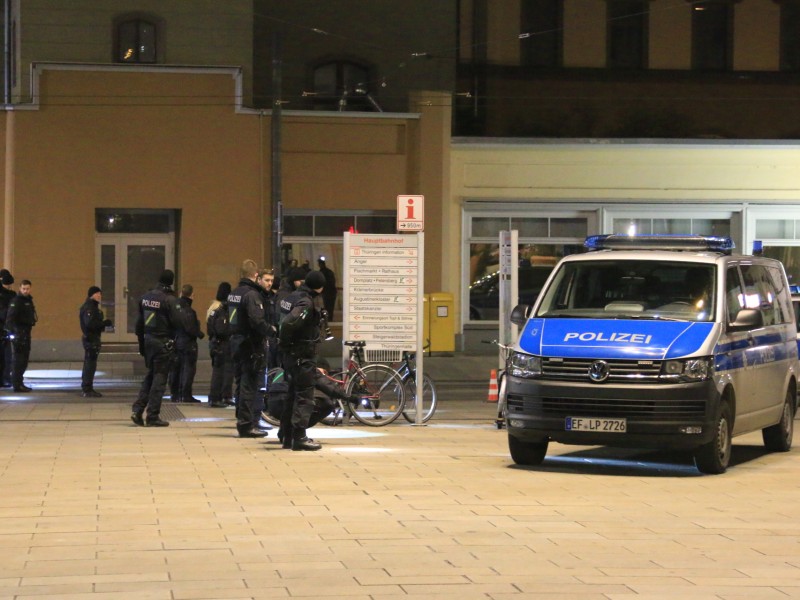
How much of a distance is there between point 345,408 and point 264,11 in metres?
20.9

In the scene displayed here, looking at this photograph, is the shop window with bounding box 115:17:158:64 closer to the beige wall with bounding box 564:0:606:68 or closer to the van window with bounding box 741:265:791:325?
the beige wall with bounding box 564:0:606:68

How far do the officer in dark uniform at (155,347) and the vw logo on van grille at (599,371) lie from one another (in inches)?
241

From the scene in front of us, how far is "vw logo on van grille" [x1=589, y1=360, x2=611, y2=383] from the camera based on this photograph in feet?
38.8

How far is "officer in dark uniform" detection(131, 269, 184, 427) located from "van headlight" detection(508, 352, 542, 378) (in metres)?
5.27

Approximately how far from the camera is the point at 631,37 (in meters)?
34.0

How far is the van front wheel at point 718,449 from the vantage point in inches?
474

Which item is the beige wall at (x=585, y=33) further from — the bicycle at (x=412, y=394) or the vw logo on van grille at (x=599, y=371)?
the vw logo on van grille at (x=599, y=371)

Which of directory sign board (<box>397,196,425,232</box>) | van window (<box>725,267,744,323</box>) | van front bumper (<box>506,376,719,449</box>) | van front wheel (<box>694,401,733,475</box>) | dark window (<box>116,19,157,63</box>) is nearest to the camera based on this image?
van front bumper (<box>506,376,719,449</box>)

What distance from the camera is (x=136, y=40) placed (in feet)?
99.4

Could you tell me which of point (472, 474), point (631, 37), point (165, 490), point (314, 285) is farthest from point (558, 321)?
point (631, 37)

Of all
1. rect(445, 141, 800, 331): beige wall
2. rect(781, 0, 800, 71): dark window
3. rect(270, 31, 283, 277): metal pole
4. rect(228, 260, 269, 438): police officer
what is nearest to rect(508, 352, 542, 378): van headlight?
rect(228, 260, 269, 438): police officer

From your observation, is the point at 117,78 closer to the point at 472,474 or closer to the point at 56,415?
the point at 56,415

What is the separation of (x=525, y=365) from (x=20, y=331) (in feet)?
37.9

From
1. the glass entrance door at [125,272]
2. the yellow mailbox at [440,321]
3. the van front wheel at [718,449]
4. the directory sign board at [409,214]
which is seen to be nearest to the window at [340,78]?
the glass entrance door at [125,272]
